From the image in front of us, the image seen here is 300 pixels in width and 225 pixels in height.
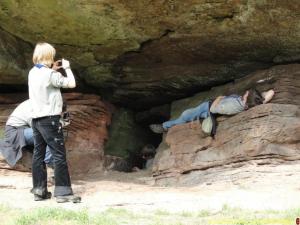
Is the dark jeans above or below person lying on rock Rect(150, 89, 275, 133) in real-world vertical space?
below

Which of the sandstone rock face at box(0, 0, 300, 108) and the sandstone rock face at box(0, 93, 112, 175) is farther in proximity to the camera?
the sandstone rock face at box(0, 93, 112, 175)

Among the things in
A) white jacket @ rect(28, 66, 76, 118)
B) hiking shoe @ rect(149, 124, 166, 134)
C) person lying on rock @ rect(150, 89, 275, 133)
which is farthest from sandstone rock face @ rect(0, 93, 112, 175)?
white jacket @ rect(28, 66, 76, 118)

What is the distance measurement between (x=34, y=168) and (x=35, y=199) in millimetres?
424

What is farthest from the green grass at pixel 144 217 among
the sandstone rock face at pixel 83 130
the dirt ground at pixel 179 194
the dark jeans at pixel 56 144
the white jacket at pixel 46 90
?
the sandstone rock face at pixel 83 130

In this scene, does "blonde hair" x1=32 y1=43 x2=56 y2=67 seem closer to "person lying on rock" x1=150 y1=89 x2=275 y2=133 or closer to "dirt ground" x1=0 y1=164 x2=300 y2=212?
"dirt ground" x1=0 y1=164 x2=300 y2=212

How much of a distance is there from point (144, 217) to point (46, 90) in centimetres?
221

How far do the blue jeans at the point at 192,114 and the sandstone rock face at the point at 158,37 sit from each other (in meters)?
0.75

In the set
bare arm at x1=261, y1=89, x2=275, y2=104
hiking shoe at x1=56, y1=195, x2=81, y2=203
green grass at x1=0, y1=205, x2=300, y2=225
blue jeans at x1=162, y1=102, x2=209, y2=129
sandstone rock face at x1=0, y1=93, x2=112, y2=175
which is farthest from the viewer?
sandstone rock face at x1=0, y1=93, x2=112, y2=175

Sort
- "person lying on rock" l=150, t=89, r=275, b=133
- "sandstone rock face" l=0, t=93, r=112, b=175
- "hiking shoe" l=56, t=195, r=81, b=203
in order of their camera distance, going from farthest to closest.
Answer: "sandstone rock face" l=0, t=93, r=112, b=175 → "person lying on rock" l=150, t=89, r=275, b=133 → "hiking shoe" l=56, t=195, r=81, b=203

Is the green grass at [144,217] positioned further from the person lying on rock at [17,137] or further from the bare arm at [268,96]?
the bare arm at [268,96]

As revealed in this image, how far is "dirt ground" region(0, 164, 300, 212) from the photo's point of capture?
7.34m

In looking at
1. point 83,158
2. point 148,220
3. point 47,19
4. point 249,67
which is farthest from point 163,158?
point 148,220

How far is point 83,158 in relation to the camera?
11.1m

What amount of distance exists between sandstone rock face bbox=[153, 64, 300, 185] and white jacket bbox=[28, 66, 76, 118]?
3.12 m
